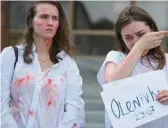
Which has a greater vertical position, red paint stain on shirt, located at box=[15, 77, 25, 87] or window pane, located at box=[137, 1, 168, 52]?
window pane, located at box=[137, 1, 168, 52]

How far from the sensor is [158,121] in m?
2.16

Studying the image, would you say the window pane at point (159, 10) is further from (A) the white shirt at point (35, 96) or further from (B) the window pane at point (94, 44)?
(A) the white shirt at point (35, 96)

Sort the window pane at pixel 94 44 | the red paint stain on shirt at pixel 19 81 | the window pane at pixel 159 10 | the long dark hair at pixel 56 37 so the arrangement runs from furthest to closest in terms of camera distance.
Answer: the window pane at pixel 94 44, the window pane at pixel 159 10, the long dark hair at pixel 56 37, the red paint stain on shirt at pixel 19 81

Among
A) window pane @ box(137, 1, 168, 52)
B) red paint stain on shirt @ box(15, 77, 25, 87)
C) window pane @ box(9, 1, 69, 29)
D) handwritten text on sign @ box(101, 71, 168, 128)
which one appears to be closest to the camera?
handwritten text on sign @ box(101, 71, 168, 128)

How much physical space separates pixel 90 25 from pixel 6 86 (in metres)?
4.09

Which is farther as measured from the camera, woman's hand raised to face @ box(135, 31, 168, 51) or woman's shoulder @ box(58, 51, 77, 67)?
woman's shoulder @ box(58, 51, 77, 67)

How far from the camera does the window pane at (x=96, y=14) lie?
6238 millimetres

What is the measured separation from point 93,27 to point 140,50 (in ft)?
14.1

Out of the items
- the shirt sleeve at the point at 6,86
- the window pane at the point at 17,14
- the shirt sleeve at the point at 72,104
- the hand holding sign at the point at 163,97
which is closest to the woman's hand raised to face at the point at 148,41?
the hand holding sign at the point at 163,97

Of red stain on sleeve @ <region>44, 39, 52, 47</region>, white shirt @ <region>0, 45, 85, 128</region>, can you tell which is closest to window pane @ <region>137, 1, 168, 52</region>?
red stain on sleeve @ <region>44, 39, 52, 47</region>

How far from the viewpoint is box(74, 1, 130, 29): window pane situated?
6238 millimetres

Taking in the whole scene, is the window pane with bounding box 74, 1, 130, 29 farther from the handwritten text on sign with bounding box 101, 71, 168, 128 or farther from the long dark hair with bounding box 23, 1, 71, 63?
the handwritten text on sign with bounding box 101, 71, 168, 128

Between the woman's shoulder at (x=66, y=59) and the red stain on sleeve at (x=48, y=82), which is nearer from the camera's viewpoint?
the red stain on sleeve at (x=48, y=82)

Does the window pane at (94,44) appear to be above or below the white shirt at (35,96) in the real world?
below
